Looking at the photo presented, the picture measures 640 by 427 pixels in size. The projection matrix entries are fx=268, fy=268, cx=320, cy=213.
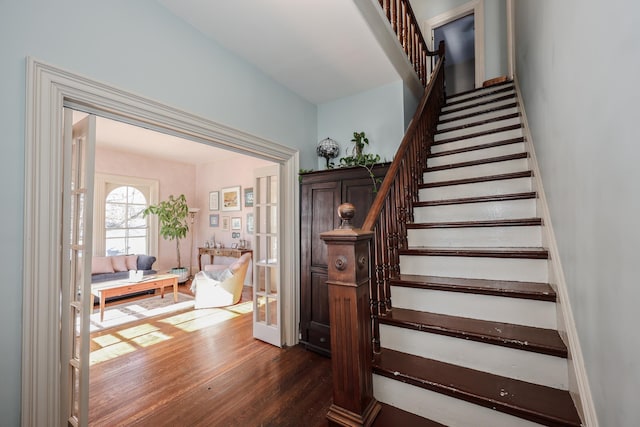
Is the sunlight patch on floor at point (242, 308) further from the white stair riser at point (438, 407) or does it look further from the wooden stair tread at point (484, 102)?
the wooden stair tread at point (484, 102)

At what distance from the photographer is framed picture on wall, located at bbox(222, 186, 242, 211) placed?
6.18m

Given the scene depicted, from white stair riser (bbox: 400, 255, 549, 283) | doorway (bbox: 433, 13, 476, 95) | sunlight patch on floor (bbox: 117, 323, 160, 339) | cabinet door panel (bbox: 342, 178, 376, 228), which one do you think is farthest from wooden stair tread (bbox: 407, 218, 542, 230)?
doorway (bbox: 433, 13, 476, 95)

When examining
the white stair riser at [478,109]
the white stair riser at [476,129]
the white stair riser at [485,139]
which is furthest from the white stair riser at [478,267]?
the white stair riser at [478,109]

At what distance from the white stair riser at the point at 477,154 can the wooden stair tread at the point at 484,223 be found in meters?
0.84

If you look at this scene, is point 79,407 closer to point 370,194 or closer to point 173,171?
point 370,194

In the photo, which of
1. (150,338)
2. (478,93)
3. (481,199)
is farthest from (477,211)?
(150,338)

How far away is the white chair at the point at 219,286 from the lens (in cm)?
433

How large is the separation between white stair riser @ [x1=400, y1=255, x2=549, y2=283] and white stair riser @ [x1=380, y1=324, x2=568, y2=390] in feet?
1.71

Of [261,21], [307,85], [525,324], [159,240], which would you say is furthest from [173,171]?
[525,324]

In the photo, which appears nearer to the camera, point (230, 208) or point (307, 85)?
point (307, 85)

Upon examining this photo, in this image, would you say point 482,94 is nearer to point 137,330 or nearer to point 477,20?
point 477,20

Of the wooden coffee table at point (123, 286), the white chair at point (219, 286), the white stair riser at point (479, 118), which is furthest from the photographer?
the white chair at point (219, 286)

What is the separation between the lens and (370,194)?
2645mm

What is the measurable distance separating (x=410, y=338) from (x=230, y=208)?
18.1ft
